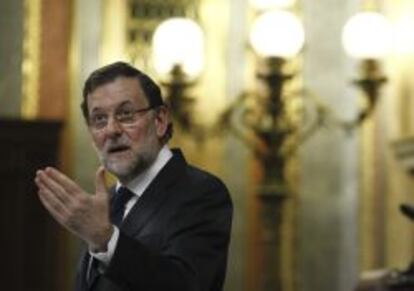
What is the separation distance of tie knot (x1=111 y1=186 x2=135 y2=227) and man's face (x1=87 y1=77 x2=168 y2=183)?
0.23ft

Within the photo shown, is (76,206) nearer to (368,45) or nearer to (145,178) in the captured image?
(145,178)

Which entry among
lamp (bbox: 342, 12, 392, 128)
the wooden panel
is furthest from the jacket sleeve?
the wooden panel

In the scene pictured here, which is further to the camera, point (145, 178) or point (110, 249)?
point (145, 178)

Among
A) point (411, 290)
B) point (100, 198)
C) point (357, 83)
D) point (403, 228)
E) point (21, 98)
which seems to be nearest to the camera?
point (100, 198)

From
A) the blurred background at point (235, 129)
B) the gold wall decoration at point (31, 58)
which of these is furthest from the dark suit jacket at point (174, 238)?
the gold wall decoration at point (31, 58)

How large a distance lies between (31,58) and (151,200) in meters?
7.52

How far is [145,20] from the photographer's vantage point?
1059 centimetres

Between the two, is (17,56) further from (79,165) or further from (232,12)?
(232,12)

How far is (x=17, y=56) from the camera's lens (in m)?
10.5

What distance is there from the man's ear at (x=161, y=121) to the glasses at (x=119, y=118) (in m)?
0.08

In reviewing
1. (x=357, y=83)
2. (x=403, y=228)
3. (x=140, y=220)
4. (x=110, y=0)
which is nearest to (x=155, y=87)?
(x=140, y=220)

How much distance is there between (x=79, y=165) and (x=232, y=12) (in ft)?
5.07

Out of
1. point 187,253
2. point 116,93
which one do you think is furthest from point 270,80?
point 187,253

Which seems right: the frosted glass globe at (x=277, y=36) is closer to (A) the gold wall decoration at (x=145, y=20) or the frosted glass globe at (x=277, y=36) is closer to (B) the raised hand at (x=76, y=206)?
(A) the gold wall decoration at (x=145, y=20)
